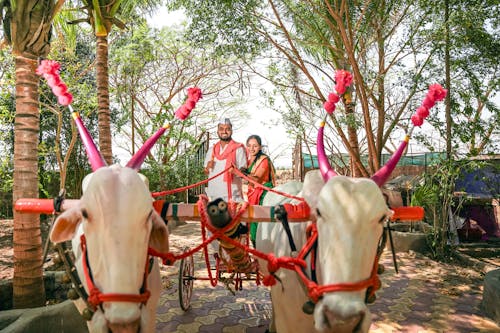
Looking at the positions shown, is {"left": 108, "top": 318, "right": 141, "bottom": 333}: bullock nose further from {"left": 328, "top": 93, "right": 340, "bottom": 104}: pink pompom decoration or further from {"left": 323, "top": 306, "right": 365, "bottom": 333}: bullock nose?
{"left": 328, "top": 93, "right": 340, "bottom": 104}: pink pompom decoration

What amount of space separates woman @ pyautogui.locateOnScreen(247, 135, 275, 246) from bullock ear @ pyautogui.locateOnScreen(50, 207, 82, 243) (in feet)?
6.82

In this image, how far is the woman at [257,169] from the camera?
387cm

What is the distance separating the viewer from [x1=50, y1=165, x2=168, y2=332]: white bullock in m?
1.74

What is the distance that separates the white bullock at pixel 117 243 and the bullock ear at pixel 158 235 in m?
0.13

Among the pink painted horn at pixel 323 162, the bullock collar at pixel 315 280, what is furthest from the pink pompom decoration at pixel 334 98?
the bullock collar at pixel 315 280

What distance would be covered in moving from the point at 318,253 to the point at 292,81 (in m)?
12.2

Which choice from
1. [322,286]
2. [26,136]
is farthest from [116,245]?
[26,136]

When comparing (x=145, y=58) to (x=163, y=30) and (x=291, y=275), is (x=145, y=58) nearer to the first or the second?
(x=163, y=30)

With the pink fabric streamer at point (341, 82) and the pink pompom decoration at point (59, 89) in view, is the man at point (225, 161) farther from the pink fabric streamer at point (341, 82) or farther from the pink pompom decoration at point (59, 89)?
the pink pompom decoration at point (59, 89)

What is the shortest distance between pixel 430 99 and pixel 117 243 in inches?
93.8

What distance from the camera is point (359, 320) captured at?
1.82 m

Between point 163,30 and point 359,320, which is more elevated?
point 163,30

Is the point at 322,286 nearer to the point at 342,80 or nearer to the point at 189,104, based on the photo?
the point at 342,80

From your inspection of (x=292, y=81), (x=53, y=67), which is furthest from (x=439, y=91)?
(x=292, y=81)
